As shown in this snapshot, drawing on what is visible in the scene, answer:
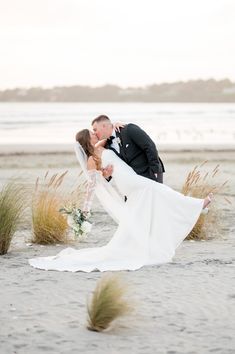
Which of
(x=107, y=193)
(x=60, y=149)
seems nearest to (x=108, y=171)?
(x=107, y=193)

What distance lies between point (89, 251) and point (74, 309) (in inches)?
Answer: 85.6

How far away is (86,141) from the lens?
8.94 metres

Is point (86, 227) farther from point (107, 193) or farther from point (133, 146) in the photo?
point (133, 146)

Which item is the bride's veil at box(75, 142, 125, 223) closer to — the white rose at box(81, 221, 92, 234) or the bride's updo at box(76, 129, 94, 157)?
the bride's updo at box(76, 129, 94, 157)

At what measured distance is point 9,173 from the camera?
64.3 feet

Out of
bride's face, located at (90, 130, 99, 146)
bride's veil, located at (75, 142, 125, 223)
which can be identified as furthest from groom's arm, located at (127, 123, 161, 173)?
bride's veil, located at (75, 142, 125, 223)

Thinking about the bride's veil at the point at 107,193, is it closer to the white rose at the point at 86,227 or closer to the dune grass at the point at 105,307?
the white rose at the point at 86,227

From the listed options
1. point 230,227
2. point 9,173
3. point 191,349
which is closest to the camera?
point 191,349

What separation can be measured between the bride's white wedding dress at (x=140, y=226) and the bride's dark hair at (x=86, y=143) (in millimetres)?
105

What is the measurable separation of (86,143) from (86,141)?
2 centimetres

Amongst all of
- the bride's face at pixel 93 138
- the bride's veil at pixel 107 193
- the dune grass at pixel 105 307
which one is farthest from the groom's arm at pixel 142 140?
the dune grass at pixel 105 307

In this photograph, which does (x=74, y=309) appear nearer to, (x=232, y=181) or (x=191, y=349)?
(x=191, y=349)

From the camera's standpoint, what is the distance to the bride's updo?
29.2 feet

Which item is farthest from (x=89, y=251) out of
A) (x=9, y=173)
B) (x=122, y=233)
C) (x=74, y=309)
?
(x=9, y=173)
